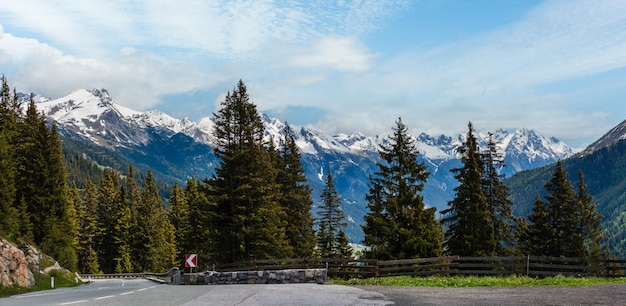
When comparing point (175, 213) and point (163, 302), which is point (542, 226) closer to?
point (163, 302)

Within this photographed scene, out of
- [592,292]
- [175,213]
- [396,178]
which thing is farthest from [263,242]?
[175,213]

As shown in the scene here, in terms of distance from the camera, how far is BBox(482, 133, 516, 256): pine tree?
43688mm

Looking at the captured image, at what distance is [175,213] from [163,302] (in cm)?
7261

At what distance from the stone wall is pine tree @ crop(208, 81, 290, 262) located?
988cm

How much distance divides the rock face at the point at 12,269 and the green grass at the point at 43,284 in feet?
1.19

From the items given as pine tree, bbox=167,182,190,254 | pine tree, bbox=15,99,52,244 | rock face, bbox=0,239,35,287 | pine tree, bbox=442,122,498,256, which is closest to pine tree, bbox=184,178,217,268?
pine tree, bbox=167,182,190,254

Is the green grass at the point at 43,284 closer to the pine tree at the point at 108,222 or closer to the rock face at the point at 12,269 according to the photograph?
the rock face at the point at 12,269

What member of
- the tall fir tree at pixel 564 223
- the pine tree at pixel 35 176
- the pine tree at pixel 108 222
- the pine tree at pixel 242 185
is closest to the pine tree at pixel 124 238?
the pine tree at pixel 108 222

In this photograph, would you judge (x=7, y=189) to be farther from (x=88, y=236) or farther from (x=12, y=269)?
(x=88, y=236)

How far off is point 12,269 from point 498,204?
116 feet

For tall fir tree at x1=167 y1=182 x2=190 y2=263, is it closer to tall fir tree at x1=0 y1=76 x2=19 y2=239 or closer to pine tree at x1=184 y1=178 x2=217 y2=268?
pine tree at x1=184 y1=178 x2=217 y2=268

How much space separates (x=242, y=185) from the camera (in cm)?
4112

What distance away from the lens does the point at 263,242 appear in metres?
41.7

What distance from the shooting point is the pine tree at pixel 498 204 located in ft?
143
